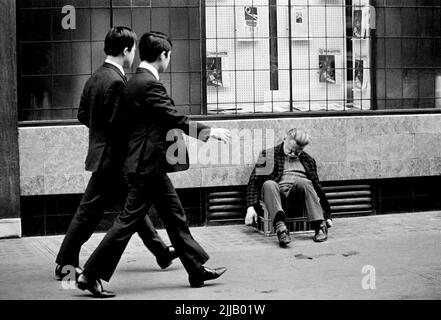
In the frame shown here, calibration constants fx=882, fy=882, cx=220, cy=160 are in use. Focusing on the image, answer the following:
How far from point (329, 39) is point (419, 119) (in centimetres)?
146

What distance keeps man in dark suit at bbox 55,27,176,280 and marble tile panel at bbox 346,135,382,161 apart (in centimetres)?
371

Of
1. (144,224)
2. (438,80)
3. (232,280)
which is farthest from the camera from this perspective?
(438,80)

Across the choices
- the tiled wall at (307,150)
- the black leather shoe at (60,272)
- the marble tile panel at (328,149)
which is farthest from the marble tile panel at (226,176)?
the black leather shoe at (60,272)

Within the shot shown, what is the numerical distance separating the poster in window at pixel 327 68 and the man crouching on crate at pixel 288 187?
4.20 feet

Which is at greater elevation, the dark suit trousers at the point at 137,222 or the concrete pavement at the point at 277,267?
the dark suit trousers at the point at 137,222

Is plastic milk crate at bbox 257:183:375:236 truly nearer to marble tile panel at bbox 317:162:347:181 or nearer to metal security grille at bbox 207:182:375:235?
metal security grille at bbox 207:182:375:235

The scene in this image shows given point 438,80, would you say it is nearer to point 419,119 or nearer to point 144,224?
point 419,119

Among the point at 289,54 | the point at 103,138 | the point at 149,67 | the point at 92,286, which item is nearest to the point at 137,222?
the point at 92,286

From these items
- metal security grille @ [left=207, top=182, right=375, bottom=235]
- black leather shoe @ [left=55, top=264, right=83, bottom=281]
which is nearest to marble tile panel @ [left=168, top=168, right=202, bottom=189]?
metal security grille @ [left=207, top=182, right=375, bottom=235]

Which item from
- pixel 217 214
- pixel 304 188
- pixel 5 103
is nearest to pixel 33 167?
pixel 5 103

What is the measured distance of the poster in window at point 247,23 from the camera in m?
10.3

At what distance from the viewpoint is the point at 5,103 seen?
945cm

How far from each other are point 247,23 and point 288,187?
2.09 m

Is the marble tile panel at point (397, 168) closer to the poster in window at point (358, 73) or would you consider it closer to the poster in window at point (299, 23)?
the poster in window at point (358, 73)
